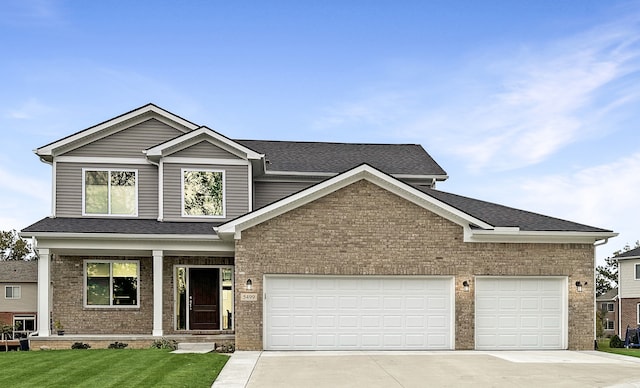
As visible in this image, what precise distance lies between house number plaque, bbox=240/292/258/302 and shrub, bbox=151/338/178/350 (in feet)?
9.04

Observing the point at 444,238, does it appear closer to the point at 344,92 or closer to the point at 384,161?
the point at 384,161

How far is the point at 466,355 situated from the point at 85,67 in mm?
17334

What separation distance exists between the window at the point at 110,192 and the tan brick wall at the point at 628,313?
31157 millimetres

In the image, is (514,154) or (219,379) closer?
(219,379)

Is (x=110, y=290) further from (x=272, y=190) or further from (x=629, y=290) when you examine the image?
(x=629, y=290)

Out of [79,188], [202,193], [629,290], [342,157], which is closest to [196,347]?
[202,193]

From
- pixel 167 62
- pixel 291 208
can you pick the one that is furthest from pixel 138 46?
pixel 291 208

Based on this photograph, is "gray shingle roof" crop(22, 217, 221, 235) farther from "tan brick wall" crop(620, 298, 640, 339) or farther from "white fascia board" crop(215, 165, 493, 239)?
"tan brick wall" crop(620, 298, 640, 339)

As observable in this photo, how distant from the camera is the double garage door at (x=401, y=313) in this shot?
674 inches

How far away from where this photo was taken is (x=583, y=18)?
21250mm

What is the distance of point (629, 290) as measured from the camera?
126 ft

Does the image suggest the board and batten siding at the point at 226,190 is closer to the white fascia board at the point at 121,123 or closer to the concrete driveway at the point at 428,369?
the white fascia board at the point at 121,123

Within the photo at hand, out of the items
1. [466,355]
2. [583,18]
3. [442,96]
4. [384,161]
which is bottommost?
[466,355]

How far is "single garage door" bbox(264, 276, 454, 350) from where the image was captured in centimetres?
1708
